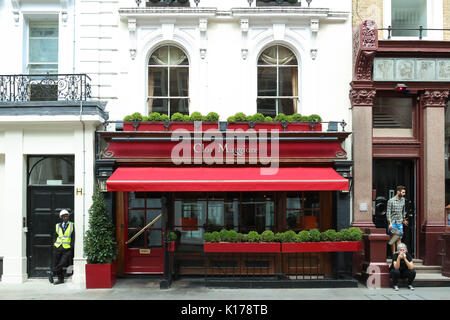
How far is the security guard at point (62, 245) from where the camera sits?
11016mm

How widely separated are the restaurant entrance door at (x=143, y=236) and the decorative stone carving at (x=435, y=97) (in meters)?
7.68

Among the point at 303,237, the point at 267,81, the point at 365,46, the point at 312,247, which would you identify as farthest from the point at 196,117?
Result: the point at 365,46

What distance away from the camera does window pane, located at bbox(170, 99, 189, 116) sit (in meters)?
12.0

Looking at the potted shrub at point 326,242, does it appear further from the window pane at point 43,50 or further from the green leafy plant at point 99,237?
the window pane at point 43,50

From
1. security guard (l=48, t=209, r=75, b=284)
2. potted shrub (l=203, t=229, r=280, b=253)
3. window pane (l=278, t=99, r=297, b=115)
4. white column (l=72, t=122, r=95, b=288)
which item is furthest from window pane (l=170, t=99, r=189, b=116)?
security guard (l=48, t=209, r=75, b=284)

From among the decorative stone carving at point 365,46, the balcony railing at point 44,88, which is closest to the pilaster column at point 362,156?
the decorative stone carving at point 365,46

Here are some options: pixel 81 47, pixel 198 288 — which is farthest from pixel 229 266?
pixel 81 47

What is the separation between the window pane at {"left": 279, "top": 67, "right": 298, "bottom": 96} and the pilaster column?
5.15 ft

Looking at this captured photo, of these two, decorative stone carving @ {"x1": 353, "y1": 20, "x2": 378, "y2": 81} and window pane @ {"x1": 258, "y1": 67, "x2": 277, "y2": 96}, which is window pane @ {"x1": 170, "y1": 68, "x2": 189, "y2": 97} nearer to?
window pane @ {"x1": 258, "y1": 67, "x2": 277, "y2": 96}

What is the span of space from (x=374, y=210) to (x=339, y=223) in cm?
130

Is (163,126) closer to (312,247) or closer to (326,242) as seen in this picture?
(312,247)

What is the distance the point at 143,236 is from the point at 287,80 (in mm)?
5731

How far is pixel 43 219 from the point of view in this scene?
11.6 meters

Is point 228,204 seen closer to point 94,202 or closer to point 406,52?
point 94,202
